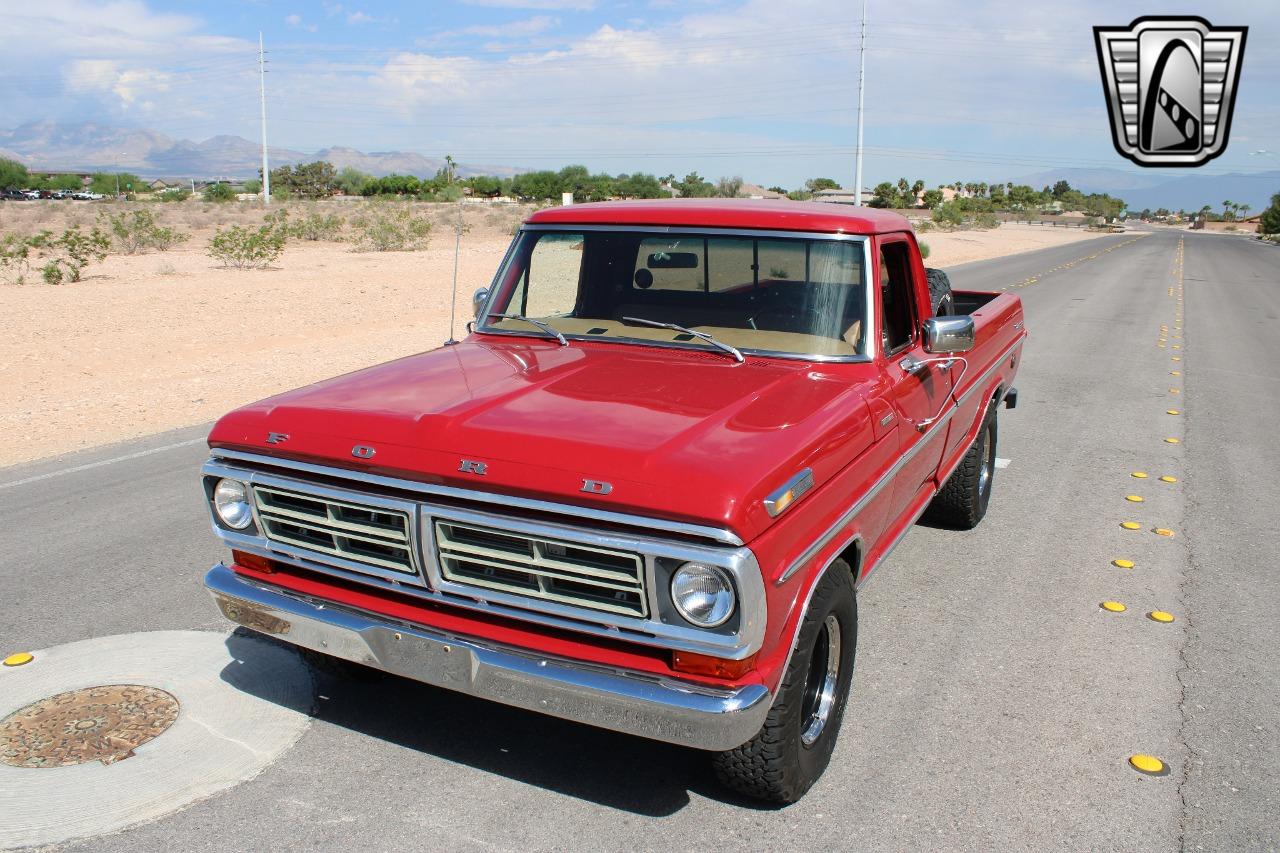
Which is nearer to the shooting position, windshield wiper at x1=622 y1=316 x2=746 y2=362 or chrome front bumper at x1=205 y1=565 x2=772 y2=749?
chrome front bumper at x1=205 y1=565 x2=772 y2=749

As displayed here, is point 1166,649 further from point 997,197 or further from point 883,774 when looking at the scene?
point 997,197

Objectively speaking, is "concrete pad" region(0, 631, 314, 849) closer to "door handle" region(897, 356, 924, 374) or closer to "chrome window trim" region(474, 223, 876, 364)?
"chrome window trim" region(474, 223, 876, 364)

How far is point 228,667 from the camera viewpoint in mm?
4086

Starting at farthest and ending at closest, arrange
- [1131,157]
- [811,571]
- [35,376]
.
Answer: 1. [1131,157]
2. [35,376]
3. [811,571]

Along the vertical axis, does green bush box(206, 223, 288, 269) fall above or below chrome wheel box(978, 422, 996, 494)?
above

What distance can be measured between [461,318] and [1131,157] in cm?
1070

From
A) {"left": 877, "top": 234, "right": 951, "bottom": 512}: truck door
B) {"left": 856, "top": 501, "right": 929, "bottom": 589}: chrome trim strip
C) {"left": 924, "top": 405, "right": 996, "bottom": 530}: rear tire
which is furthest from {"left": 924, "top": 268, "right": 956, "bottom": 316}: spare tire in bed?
{"left": 856, "top": 501, "right": 929, "bottom": 589}: chrome trim strip

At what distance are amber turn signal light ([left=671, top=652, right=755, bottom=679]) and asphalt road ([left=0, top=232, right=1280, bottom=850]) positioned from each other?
0.61m

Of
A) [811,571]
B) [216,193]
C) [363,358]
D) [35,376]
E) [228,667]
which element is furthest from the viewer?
[216,193]

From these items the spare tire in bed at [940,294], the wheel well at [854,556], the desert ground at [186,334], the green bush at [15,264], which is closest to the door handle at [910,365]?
the wheel well at [854,556]

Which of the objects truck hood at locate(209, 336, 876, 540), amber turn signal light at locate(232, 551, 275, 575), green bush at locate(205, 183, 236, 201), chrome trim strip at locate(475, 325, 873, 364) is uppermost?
green bush at locate(205, 183, 236, 201)

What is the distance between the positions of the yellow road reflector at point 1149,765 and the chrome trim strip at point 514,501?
1880 mm

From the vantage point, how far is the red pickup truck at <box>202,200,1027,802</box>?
2781mm

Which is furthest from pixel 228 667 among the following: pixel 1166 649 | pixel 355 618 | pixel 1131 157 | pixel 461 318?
pixel 1131 157
